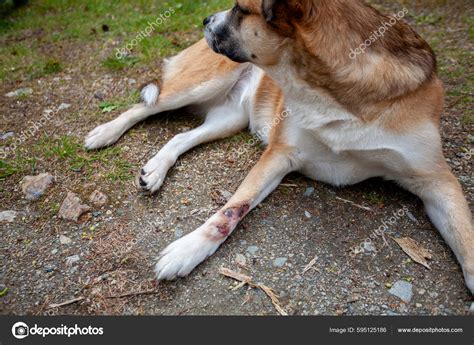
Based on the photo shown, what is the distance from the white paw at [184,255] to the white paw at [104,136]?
1.25 metres

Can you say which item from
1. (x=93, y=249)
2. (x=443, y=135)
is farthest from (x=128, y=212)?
(x=443, y=135)

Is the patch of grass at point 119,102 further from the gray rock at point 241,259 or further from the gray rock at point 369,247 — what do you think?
the gray rock at point 369,247

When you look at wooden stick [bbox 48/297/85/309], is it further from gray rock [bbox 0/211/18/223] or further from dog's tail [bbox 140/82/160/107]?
dog's tail [bbox 140/82/160/107]

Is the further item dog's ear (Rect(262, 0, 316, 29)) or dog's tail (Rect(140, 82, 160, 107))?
dog's tail (Rect(140, 82, 160, 107))

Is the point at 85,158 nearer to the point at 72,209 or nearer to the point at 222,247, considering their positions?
the point at 72,209

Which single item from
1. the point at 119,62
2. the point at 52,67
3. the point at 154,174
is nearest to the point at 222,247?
the point at 154,174

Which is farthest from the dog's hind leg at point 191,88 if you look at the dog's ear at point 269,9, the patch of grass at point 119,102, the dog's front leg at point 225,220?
the dog's ear at point 269,9

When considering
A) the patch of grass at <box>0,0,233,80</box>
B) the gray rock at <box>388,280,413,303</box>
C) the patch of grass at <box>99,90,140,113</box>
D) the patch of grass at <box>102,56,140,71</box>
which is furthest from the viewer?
the patch of grass at <box>0,0,233,80</box>

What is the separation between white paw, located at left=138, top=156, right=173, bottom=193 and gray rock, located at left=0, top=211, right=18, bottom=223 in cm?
82

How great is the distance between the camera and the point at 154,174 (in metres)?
3.13

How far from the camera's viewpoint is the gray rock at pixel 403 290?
95.2 inches

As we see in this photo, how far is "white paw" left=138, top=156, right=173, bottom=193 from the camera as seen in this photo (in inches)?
121

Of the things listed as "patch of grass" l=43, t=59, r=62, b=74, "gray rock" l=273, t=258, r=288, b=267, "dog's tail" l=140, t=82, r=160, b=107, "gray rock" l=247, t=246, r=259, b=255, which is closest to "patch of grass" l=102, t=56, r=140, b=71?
"patch of grass" l=43, t=59, r=62, b=74

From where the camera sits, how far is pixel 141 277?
255cm
